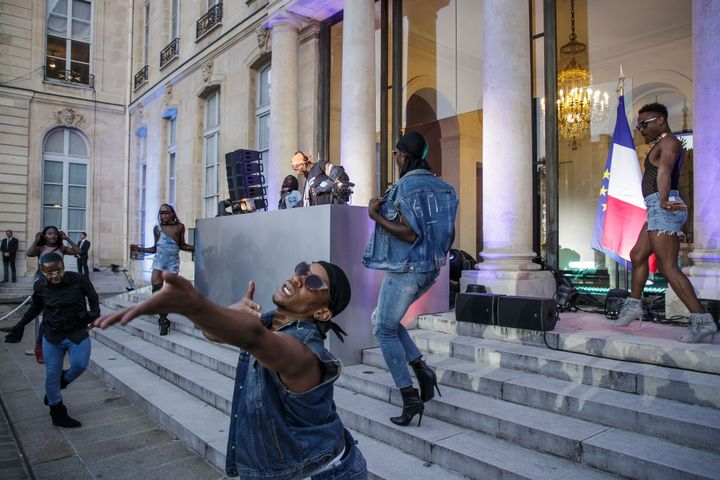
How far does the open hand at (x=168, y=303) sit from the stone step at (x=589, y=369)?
10.8ft

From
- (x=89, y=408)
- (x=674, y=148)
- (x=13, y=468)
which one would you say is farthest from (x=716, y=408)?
(x=89, y=408)

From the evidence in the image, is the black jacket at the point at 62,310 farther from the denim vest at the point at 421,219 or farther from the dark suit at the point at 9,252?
the dark suit at the point at 9,252

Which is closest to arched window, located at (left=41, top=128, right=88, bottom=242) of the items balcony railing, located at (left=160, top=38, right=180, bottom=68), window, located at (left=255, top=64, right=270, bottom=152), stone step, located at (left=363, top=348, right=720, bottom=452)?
balcony railing, located at (left=160, top=38, right=180, bottom=68)

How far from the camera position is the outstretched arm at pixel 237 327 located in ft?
3.72

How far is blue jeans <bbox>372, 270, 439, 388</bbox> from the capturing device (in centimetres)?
337

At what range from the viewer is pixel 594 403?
3301mm

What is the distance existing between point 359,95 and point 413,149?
5.78m

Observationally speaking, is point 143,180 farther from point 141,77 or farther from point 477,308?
point 477,308

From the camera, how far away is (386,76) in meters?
10.0

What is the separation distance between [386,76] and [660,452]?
8539 millimetres

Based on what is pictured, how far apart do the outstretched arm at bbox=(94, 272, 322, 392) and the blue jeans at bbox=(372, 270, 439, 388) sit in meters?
1.73

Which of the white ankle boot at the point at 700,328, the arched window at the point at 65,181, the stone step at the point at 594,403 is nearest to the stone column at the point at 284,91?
the stone step at the point at 594,403

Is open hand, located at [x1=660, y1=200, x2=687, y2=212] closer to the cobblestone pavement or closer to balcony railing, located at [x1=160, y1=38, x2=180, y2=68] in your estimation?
the cobblestone pavement

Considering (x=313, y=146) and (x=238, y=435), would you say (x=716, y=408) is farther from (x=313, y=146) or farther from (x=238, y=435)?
(x=313, y=146)
